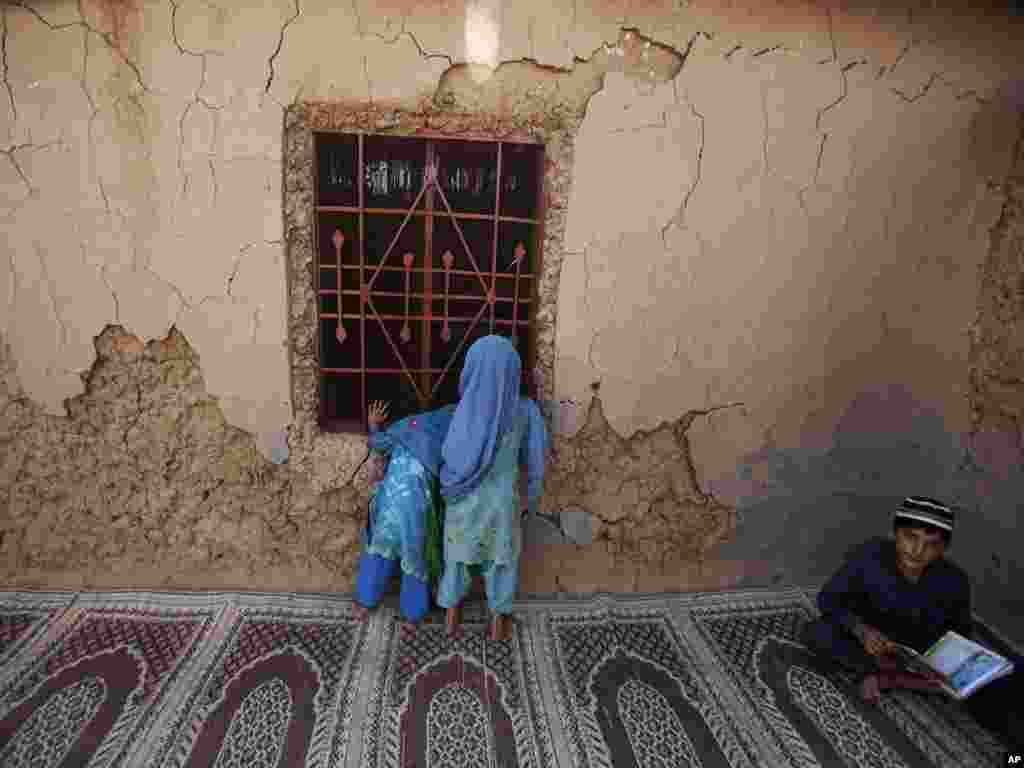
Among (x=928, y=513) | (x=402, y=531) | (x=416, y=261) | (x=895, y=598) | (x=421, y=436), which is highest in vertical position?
(x=416, y=261)

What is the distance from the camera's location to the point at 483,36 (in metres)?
2.01

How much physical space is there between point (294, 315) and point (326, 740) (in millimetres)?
1518

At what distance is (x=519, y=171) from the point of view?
2.21 metres

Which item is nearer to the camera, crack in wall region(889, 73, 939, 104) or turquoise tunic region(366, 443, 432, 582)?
turquoise tunic region(366, 443, 432, 582)

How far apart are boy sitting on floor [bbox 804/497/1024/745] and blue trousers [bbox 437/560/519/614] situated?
1.21 meters

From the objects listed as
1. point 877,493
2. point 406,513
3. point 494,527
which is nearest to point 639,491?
point 494,527

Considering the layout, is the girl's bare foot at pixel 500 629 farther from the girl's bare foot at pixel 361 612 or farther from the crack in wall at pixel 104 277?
the crack in wall at pixel 104 277

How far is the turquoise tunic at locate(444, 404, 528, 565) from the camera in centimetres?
206

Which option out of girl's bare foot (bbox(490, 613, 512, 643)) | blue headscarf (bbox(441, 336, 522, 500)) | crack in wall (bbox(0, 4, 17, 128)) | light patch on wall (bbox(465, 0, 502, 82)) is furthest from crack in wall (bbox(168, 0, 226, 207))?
girl's bare foot (bbox(490, 613, 512, 643))

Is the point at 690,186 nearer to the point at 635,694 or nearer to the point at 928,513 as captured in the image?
the point at 928,513

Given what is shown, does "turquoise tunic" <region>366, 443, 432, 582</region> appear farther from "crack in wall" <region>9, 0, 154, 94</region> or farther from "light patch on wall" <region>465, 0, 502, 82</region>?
"crack in wall" <region>9, 0, 154, 94</region>

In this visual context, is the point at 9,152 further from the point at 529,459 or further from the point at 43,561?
the point at 529,459

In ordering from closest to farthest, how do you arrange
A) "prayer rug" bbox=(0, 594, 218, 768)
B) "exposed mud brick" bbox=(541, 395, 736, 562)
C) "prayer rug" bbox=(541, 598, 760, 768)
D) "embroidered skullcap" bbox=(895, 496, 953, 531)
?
1. "prayer rug" bbox=(0, 594, 218, 768)
2. "prayer rug" bbox=(541, 598, 760, 768)
3. "embroidered skullcap" bbox=(895, 496, 953, 531)
4. "exposed mud brick" bbox=(541, 395, 736, 562)

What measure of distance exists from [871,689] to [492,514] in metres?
1.53
